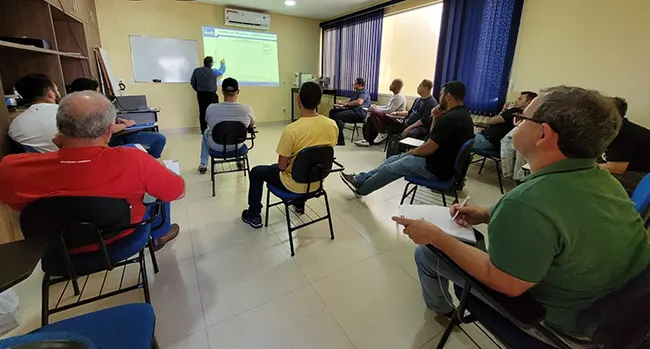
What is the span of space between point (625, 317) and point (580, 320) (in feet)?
0.56

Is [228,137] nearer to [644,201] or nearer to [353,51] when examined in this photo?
[644,201]

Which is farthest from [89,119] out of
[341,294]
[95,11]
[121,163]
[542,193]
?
[95,11]

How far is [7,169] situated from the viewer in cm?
109

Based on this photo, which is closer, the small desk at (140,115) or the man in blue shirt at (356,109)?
the small desk at (140,115)

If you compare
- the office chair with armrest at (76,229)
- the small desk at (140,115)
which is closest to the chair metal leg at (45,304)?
the office chair with armrest at (76,229)

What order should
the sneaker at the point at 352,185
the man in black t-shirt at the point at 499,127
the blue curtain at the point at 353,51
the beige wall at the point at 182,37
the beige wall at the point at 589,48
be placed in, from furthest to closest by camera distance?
1. the blue curtain at the point at 353,51
2. the beige wall at the point at 182,37
3. the man in black t-shirt at the point at 499,127
4. the sneaker at the point at 352,185
5. the beige wall at the point at 589,48

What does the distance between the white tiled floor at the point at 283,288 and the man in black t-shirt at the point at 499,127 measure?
1781 mm

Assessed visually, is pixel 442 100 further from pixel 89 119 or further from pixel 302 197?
pixel 89 119

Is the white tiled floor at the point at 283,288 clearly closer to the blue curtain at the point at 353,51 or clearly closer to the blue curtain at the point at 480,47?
the blue curtain at the point at 480,47

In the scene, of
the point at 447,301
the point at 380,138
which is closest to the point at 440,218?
the point at 447,301

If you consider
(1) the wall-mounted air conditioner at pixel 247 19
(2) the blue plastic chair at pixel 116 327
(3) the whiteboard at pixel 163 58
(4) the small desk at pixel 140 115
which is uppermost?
(1) the wall-mounted air conditioner at pixel 247 19

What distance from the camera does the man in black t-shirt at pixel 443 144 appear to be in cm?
234

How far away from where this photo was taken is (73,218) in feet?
3.60

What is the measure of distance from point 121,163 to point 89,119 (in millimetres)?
222
